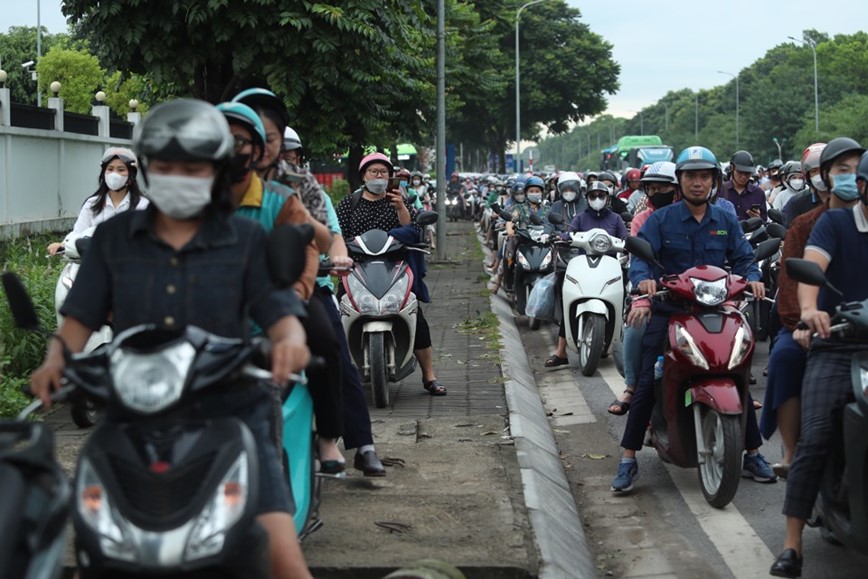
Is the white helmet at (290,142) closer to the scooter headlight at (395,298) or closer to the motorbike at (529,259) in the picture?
the scooter headlight at (395,298)

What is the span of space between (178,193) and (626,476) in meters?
4.16

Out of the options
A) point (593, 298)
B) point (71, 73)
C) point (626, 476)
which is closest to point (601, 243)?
point (593, 298)

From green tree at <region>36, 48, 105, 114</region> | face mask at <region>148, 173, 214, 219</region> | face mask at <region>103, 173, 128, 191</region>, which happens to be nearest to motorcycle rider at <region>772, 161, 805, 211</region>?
face mask at <region>103, 173, 128, 191</region>

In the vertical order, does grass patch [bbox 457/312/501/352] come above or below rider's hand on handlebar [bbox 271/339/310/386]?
below

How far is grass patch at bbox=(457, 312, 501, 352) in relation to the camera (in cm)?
1215

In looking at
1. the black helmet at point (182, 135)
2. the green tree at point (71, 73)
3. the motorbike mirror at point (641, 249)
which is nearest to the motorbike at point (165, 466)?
the black helmet at point (182, 135)

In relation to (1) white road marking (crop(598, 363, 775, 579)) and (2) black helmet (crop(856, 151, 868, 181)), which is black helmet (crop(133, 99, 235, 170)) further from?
(1) white road marking (crop(598, 363, 775, 579))

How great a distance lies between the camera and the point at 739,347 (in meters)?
6.59

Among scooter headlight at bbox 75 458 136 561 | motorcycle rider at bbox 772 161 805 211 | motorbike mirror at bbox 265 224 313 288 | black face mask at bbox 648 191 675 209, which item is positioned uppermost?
motorcycle rider at bbox 772 161 805 211

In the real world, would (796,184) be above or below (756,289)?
above

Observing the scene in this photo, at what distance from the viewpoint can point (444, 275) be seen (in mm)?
20547

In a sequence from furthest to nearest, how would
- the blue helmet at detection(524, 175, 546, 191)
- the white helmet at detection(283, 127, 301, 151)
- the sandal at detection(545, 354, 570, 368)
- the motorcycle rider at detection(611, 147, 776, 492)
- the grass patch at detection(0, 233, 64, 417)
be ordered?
the blue helmet at detection(524, 175, 546, 191) < the sandal at detection(545, 354, 570, 368) < the grass patch at detection(0, 233, 64, 417) < the motorcycle rider at detection(611, 147, 776, 492) < the white helmet at detection(283, 127, 301, 151)

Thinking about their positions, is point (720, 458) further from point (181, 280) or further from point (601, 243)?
point (601, 243)

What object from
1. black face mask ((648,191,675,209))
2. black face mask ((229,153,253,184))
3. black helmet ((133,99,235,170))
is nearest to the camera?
black helmet ((133,99,235,170))
